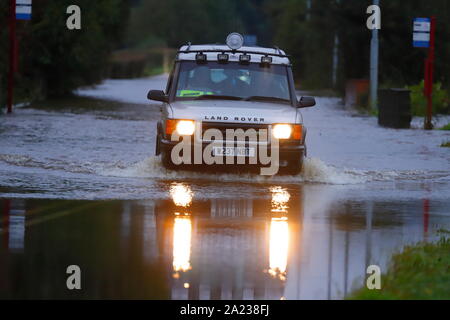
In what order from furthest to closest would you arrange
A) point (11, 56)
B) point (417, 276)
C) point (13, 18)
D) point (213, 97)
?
point (11, 56), point (13, 18), point (213, 97), point (417, 276)

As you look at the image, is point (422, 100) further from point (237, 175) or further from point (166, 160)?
point (166, 160)

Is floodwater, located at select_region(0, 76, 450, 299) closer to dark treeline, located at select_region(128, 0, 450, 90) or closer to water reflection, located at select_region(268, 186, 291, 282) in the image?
water reflection, located at select_region(268, 186, 291, 282)

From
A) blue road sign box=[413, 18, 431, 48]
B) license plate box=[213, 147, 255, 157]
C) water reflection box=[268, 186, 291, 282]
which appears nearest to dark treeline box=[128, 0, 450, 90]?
blue road sign box=[413, 18, 431, 48]

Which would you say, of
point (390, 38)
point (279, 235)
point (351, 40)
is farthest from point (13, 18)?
point (279, 235)

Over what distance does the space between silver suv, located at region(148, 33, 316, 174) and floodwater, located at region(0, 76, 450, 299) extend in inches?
15.5

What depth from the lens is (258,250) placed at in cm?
1057

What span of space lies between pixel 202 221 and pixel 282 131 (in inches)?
183

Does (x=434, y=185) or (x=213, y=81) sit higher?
(x=213, y=81)

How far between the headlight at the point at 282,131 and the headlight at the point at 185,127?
1083 millimetres

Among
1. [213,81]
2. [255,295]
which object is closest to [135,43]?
[213,81]

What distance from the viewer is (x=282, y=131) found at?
1694cm
